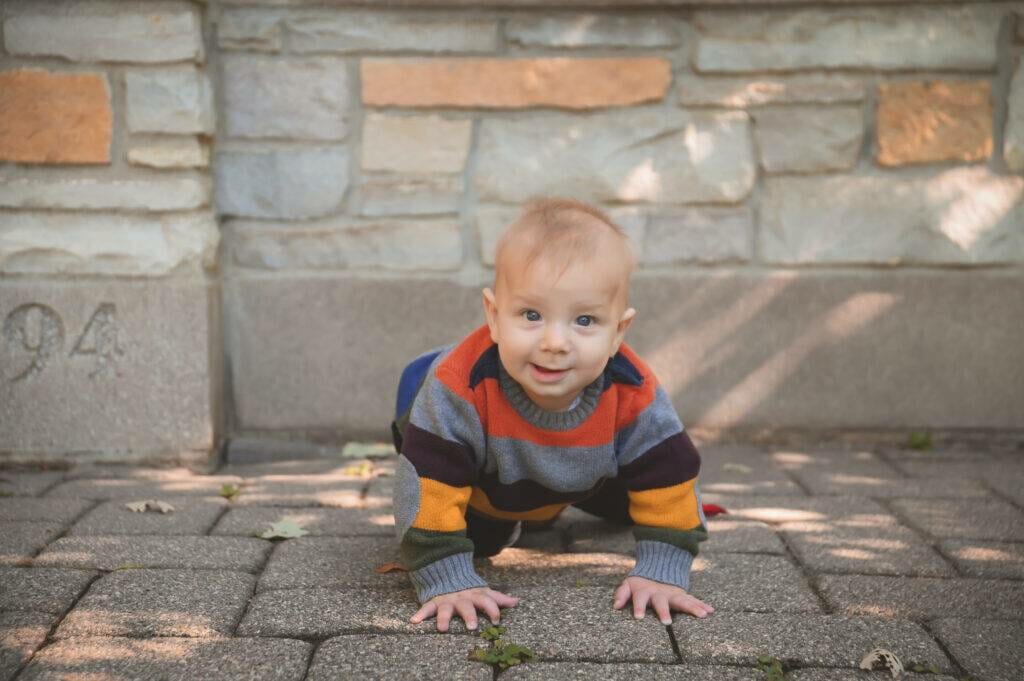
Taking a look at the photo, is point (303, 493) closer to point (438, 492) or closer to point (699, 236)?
point (438, 492)

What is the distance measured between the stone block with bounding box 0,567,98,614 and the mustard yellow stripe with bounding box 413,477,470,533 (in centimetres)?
76

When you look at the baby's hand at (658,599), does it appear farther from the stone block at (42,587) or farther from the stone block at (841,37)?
the stone block at (841,37)

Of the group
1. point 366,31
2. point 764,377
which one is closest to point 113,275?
point 366,31

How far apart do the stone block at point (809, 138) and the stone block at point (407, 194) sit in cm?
110

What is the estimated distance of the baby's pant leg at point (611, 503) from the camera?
2.53 meters

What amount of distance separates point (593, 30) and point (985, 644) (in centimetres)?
227

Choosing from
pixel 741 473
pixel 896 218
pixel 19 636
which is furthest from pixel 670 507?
pixel 896 218

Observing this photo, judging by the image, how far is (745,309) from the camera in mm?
3514

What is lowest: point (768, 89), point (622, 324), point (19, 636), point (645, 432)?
point (19, 636)

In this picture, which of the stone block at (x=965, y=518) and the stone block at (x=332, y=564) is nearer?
the stone block at (x=332, y=564)

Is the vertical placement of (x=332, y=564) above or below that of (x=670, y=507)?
below

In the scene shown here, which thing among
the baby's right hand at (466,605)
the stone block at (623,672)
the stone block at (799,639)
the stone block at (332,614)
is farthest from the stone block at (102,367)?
the stone block at (799,639)

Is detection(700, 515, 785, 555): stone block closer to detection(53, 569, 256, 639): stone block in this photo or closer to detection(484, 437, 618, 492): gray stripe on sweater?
detection(484, 437, 618, 492): gray stripe on sweater

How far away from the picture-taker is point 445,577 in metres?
2.09
